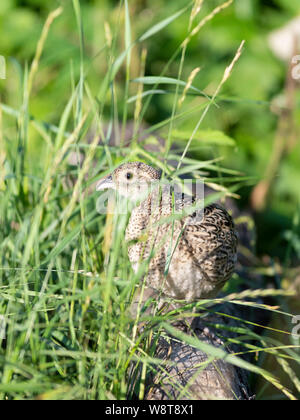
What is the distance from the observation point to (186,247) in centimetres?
257

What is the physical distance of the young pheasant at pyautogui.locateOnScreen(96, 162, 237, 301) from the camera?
255 centimetres

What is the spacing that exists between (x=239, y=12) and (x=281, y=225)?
2375 millimetres

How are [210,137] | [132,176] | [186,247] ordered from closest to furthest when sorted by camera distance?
[186,247]
[132,176]
[210,137]

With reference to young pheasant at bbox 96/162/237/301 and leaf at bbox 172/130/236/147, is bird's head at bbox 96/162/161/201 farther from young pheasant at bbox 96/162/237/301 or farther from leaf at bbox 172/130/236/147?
leaf at bbox 172/130/236/147

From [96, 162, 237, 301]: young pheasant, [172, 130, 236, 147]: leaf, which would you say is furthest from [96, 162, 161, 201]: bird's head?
[172, 130, 236, 147]: leaf

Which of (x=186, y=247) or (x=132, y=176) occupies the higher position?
(x=132, y=176)

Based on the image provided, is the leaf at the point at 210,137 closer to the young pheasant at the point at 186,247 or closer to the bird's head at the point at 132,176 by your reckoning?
the bird's head at the point at 132,176

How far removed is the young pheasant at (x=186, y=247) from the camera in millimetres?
2547

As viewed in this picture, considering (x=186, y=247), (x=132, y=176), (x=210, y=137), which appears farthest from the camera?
(x=210, y=137)

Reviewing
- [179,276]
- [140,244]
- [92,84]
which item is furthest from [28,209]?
[92,84]

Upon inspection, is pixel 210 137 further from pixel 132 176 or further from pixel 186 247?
pixel 186 247

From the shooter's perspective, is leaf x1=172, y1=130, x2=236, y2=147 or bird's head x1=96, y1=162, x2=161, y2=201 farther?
leaf x1=172, y1=130, x2=236, y2=147

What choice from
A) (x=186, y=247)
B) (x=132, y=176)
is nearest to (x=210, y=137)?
(x=132, y=176)
